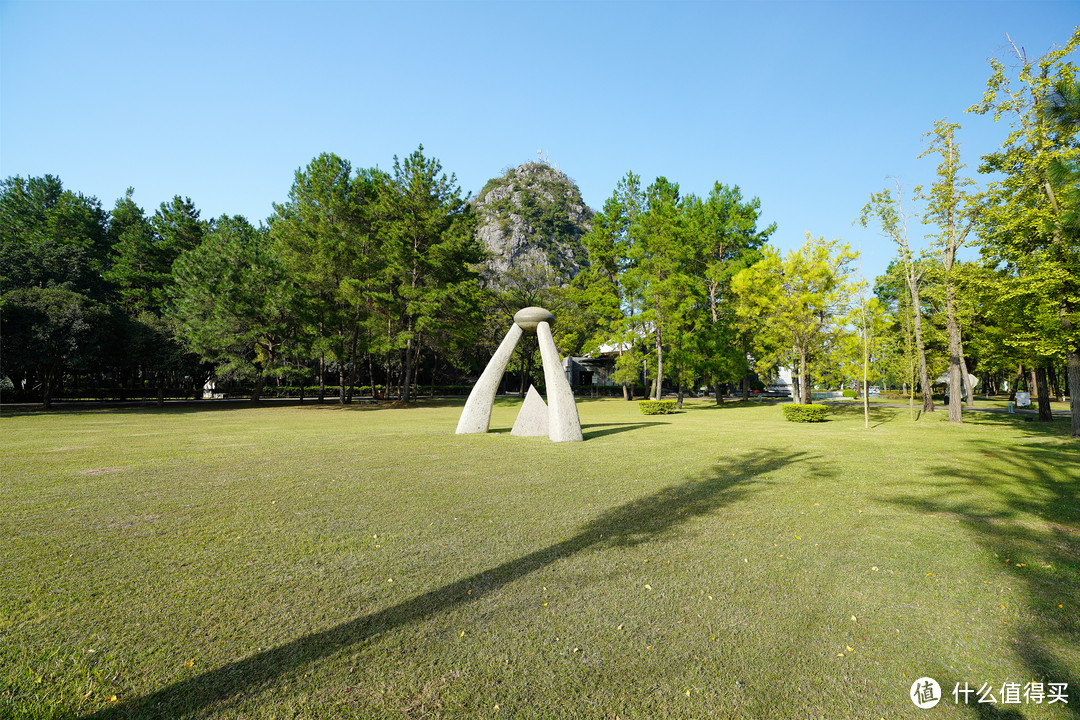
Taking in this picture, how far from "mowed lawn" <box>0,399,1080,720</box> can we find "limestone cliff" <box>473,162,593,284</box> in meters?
76.3

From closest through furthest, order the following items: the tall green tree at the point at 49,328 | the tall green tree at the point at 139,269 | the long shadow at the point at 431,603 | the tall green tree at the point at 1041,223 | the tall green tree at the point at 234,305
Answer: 1. the long shadow at the point at 431,603
2. the tall green tree at the point at 1041,223
3. the tall green tree at the point at 49,328
4. the tall green tree at the point at 234,305
5. the tall green tree at the point at 139,269

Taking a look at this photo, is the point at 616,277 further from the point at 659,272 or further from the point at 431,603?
the point at 431,603

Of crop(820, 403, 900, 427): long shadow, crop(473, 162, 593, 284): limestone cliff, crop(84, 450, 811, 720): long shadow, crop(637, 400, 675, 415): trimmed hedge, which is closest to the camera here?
crop(84, 450, 811, 720): long shadow

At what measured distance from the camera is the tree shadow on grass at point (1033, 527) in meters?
3.35

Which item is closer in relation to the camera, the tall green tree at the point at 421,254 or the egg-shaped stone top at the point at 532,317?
the egg-shaped stone top at the point at 532,317

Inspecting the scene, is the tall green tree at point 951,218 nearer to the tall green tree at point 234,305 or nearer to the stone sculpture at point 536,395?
the stone sculpture at point 536,395

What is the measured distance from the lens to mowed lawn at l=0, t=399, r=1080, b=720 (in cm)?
282

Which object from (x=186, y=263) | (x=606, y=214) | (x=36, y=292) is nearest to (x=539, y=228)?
(x=606, y=214)

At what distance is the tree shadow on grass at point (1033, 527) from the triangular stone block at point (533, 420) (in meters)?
9.64

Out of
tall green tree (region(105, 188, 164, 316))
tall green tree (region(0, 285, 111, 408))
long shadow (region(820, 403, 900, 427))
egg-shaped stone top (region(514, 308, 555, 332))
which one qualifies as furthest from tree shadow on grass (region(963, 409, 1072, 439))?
tall green tree (region(105, 188, 164, 316))

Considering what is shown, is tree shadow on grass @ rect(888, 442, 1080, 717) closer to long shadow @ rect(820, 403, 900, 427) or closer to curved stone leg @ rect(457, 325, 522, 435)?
curved stone leg @ rect(457, 325, 522, 435)

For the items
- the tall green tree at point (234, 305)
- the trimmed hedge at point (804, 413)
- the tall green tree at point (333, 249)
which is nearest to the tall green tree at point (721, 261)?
the trimmed hedge at point (804, 413)

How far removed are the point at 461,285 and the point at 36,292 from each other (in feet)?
73.0

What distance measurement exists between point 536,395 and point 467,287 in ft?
61.1
